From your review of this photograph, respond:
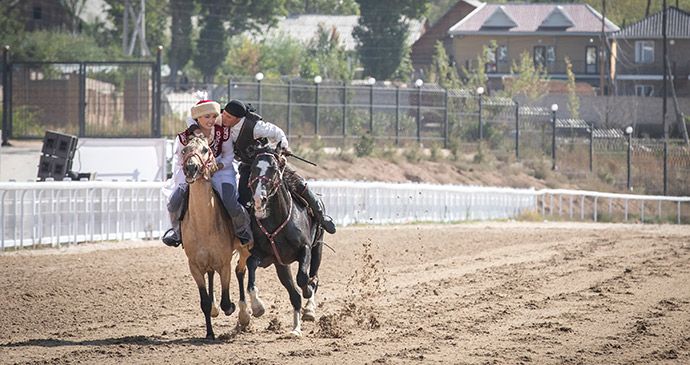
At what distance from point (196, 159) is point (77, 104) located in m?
20.3

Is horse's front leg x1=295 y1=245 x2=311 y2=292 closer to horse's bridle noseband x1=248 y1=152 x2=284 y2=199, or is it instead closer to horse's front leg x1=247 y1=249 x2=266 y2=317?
horse's front leg x1=247 y1=249 x2=266 y2=317

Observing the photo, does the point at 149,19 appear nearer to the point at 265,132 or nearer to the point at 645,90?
the point at 645,90

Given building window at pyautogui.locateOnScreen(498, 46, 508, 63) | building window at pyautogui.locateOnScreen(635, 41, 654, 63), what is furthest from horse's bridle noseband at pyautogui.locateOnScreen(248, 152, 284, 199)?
building window at pyautogui.locateOnScreen(635, 41, 654, 63)

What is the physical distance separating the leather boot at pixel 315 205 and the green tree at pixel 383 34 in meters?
56.8

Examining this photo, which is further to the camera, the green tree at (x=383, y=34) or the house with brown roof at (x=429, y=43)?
the house with brown roof at (x=429, y=43)

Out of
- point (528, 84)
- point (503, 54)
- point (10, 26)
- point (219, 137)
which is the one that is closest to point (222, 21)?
point (10, 26)

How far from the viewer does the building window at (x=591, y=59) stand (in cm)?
6769

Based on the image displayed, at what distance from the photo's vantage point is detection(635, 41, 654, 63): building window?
66.0 m

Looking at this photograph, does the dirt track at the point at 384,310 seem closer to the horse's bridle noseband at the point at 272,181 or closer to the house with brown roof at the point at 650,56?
the horse's bridle noseband at the point at 272,181

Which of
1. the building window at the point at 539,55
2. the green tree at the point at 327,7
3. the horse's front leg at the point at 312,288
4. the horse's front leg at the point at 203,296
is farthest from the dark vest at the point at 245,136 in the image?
the green tree at the point at 327,7

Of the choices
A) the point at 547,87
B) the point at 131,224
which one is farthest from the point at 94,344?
the point at 547,87

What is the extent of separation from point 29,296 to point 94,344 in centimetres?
302

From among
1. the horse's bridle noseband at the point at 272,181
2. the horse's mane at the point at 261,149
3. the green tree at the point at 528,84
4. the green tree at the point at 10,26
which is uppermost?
the green tree at the point at 10,26

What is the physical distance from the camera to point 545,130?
4384 cm
